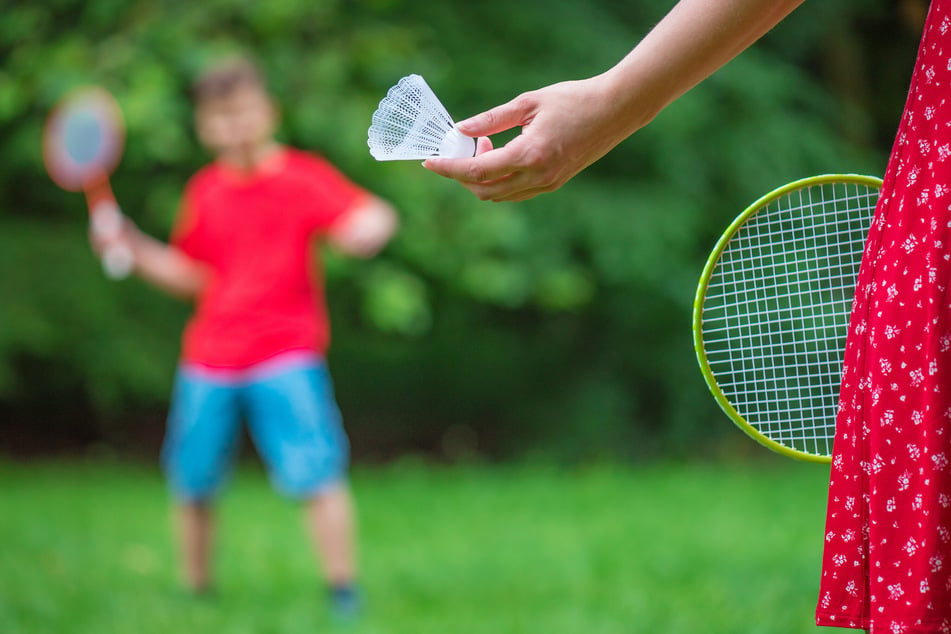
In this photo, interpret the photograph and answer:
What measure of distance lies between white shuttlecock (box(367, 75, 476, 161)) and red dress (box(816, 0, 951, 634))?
52cm

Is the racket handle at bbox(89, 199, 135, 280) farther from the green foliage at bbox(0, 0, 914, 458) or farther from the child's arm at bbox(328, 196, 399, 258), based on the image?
the green foliage at bbox(0, 0, 914, 458)

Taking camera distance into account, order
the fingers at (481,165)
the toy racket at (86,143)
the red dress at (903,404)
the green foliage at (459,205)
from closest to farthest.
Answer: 1. the red dress at (903,404)
2. the fingers at (481,165)
3. the toy racket at (86,143)
4. the green foliage at (459,205)

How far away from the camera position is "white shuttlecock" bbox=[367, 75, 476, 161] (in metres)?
1.40

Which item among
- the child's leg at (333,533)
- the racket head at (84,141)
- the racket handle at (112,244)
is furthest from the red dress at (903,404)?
the racket head at (84,141)

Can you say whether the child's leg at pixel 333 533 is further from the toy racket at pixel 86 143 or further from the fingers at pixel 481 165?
the fingers at pixel 481 165

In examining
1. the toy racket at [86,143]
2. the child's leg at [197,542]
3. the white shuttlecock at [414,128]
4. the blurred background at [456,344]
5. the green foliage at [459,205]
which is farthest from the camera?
the green foliage at [459,205]

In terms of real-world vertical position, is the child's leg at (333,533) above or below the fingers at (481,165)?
below

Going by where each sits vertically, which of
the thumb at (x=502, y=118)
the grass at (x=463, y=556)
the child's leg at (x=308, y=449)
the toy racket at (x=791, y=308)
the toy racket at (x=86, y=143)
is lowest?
the grass at (x=463, y=556)

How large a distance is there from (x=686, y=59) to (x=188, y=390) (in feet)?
9.67

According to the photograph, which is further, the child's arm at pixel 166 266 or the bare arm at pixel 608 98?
the child's arm at pixel 166 266

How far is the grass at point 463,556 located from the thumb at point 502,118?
7.22 feet

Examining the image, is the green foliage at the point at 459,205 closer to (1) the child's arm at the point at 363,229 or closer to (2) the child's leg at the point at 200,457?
(1) the child's arm at the point at 363,229

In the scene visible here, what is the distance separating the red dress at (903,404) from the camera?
1184 millimetres

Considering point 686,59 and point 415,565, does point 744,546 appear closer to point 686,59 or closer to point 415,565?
point 415,565
